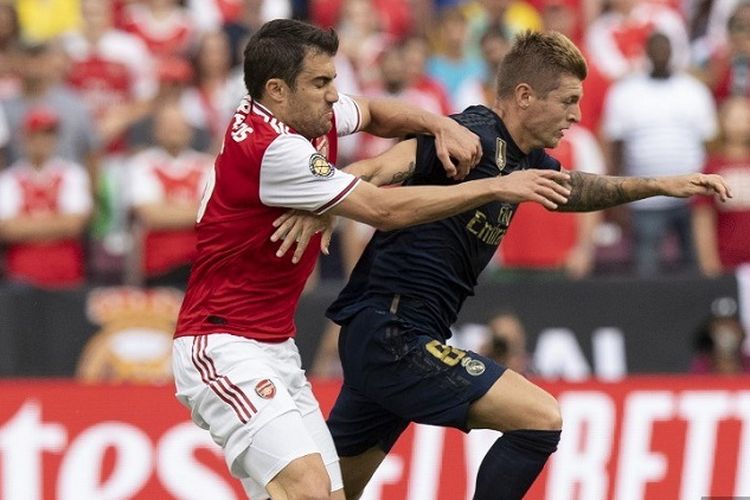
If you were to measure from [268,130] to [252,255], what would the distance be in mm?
534

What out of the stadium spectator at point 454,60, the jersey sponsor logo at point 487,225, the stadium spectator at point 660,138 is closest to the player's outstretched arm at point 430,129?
the jersey sponsor logo at point 487,225

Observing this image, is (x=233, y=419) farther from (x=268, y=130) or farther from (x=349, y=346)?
(x=268, y=130)

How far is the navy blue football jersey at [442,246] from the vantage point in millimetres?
7453

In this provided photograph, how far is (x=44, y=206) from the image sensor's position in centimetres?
1288

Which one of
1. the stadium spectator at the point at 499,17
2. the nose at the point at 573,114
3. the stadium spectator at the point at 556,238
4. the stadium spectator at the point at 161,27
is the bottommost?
the nose at the point at 573,114

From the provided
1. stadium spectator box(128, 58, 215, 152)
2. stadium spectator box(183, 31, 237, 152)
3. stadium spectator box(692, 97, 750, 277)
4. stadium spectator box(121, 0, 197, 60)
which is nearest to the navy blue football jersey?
stadium spectator box(128, 58, 215, 152)

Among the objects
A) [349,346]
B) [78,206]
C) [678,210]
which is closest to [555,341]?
[678,210]

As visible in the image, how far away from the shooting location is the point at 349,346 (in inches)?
300

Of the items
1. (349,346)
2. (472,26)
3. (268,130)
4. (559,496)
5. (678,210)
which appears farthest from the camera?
(472,26)

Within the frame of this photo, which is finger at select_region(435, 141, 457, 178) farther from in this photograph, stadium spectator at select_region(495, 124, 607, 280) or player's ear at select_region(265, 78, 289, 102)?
stadium spectator at select_region(495, 124, 607, 280)

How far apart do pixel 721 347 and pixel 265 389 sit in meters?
6.23

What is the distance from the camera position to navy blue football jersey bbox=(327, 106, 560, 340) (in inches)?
293

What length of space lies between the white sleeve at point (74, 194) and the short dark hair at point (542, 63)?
19.9 ft

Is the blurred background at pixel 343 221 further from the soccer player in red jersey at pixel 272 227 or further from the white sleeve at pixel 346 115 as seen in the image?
the soccer player in red jersey at pixel 272 227
